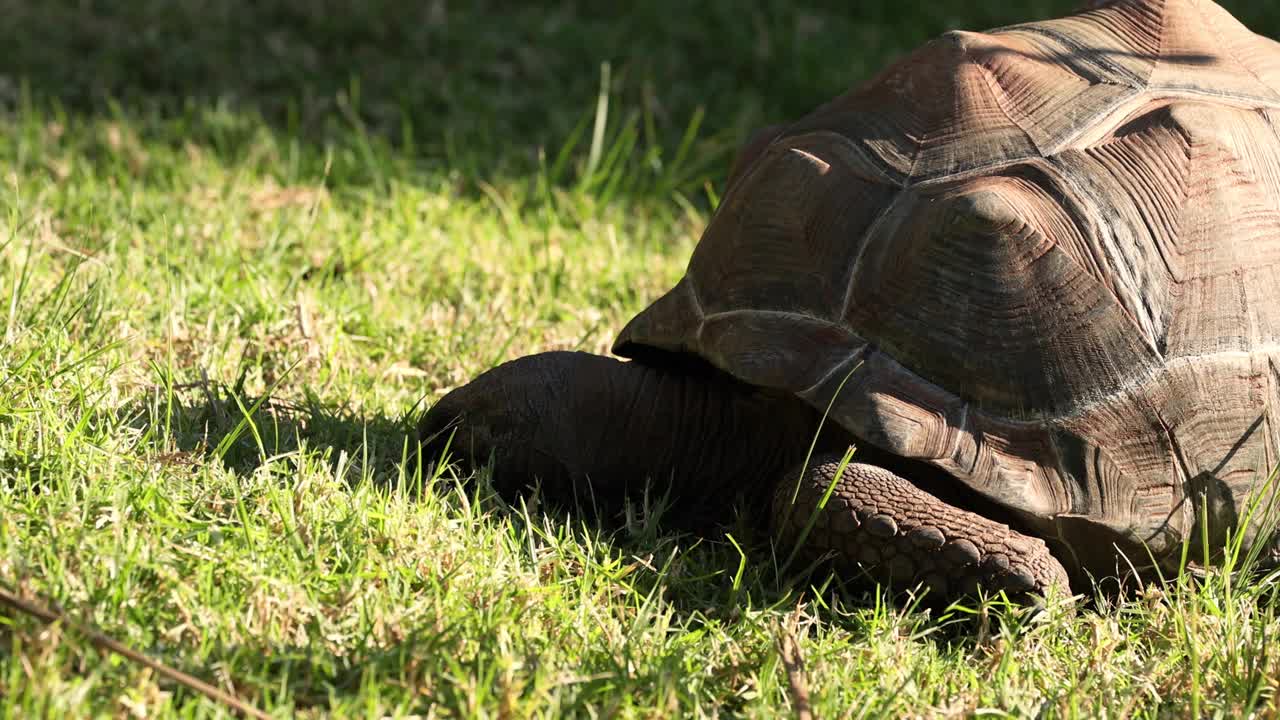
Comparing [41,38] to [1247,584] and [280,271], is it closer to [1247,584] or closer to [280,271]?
[280,271]

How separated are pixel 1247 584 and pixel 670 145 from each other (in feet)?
10.8

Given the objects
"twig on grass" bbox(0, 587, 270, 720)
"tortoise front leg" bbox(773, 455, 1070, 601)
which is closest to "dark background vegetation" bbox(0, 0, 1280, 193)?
"tortoise front leg" bbox(773, 455, 1070, 601)

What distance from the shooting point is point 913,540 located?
2305 millimetres

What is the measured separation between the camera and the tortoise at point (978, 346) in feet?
7.79

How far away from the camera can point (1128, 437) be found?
2.40 meters

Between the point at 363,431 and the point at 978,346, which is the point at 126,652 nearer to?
the point at 363,431

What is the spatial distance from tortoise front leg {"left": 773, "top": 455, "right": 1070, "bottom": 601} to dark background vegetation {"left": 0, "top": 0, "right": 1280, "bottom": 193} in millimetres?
2698

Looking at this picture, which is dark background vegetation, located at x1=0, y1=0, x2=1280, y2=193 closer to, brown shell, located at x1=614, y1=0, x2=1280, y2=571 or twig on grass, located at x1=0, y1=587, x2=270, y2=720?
brown shell, located at x1=614, y1=0, x2=1280, y2=571

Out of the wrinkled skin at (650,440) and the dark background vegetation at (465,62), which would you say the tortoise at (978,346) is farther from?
the dark background vegetation at (465,62)

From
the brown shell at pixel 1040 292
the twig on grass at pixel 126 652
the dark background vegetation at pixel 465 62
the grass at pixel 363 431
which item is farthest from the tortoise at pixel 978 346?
the dark background vegetation at pixel 465 62

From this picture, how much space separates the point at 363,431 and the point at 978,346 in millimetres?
1316

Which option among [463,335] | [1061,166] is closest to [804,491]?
[1061,166]

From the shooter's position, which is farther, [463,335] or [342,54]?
[342,54]

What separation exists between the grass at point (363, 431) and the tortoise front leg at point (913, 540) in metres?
0.08
